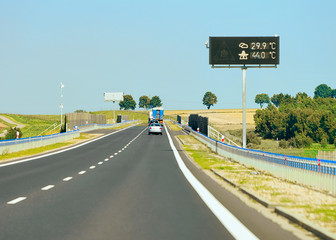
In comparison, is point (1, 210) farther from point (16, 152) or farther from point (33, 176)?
point (16, 152)

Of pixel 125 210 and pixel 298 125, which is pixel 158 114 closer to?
pixel 298 125

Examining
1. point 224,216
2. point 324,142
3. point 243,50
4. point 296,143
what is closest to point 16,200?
point 224,216

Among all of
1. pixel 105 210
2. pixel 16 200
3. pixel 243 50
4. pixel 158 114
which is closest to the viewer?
pixel 105 210

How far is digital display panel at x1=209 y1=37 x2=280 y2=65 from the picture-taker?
42031mm

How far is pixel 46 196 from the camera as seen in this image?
1124cm

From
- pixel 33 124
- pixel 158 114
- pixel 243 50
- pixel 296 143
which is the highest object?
pixel 243 50

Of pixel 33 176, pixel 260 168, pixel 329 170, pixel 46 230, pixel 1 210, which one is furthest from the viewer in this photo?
pixel 260 168

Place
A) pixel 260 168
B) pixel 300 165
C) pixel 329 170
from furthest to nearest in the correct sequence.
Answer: pixel 260 168 → pixel 300 165 → pixel 329 170

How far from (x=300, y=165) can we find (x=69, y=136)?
37639 millimetres

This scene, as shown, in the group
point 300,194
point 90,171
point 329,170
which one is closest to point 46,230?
point 300,194

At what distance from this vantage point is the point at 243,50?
4216 cm

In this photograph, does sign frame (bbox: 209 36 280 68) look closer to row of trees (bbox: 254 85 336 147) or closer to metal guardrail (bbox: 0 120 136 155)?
metal guardrail (bbox: 0 120 136 155)

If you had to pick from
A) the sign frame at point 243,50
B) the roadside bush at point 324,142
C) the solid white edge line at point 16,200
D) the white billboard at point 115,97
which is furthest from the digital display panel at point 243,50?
the white billboard at point 115,97

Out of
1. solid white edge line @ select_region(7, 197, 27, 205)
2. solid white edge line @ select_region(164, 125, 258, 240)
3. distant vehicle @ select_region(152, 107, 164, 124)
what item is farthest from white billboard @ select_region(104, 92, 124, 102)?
solid white edge line @ select_region(7, 197, 27, 205)
